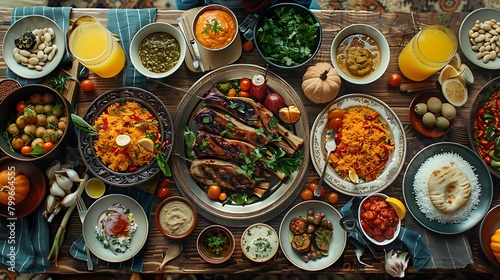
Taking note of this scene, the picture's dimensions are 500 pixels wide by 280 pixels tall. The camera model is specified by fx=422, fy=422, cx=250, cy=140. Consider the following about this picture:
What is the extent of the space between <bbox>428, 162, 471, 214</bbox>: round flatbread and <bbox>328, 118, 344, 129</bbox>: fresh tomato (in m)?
0.77

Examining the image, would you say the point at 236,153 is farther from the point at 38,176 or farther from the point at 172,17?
the point at 38,176

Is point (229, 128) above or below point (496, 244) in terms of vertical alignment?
above

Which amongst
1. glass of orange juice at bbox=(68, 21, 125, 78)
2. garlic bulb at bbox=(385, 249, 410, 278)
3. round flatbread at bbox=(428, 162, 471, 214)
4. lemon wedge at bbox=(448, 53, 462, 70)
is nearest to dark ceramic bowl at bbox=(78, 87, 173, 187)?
glass of orange juice at bbox=(68, 21, 125, 78)

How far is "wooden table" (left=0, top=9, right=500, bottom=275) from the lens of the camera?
3105mm

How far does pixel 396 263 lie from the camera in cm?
302

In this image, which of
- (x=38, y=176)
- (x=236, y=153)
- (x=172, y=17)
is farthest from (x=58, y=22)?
(x=236, y=153)

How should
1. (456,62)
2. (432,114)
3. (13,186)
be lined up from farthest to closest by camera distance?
(456,62)
(432,114)
(13,186)

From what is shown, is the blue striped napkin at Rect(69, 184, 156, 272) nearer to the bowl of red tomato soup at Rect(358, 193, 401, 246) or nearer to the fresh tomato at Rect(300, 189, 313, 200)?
the fresh tomato at Rect(300, 189, 313, 200)

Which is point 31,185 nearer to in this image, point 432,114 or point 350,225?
point 350,225

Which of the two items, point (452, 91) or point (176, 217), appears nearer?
point (176, 217)

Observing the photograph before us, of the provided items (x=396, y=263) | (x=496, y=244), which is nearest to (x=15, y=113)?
(x=396, y=263)

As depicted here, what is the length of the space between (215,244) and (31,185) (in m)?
1.41

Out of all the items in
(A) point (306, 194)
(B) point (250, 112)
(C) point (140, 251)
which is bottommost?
(C) point (140, 251)

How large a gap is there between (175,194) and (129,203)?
337 mm
